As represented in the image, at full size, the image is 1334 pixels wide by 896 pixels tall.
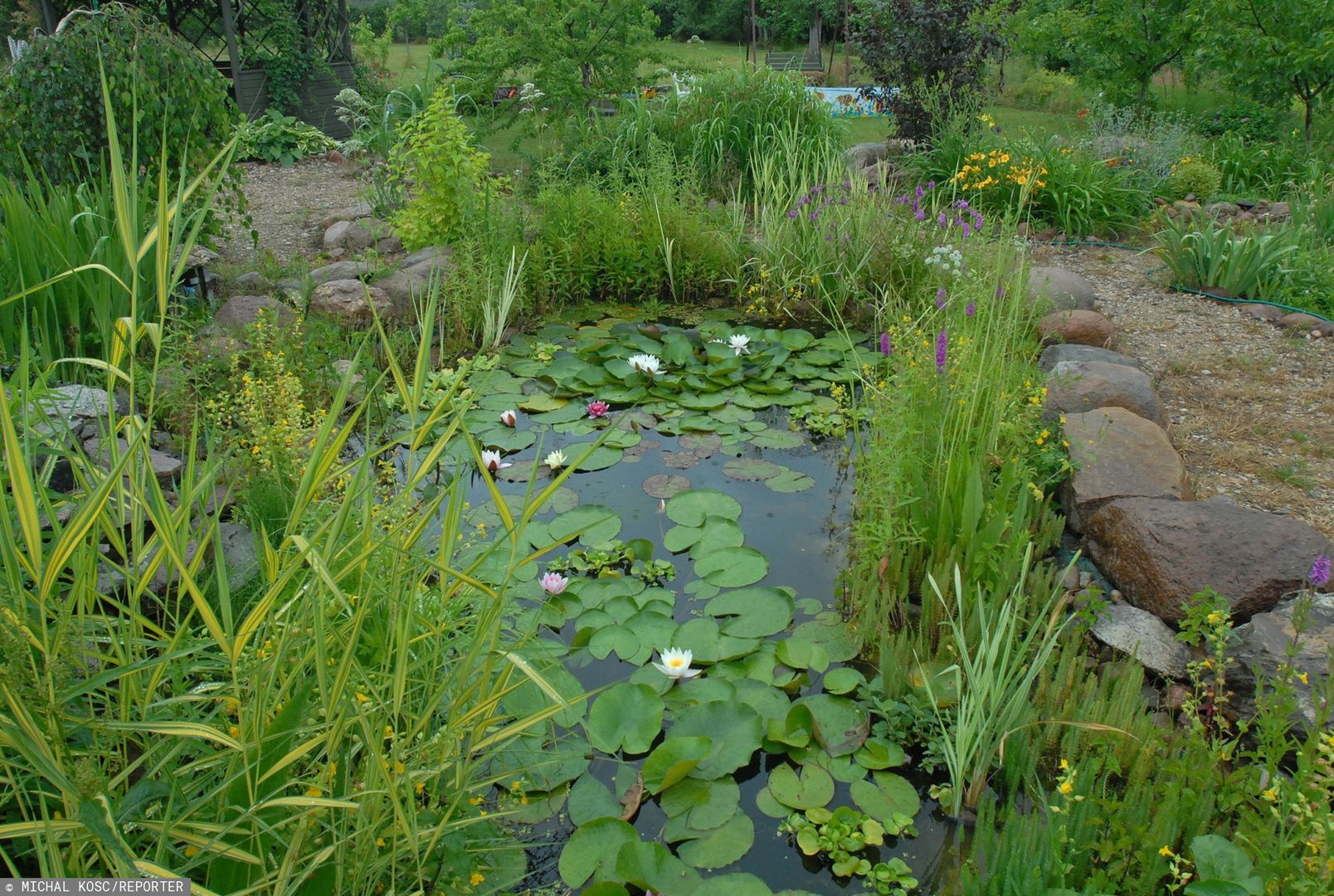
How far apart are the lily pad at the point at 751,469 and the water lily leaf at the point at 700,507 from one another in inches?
7.9

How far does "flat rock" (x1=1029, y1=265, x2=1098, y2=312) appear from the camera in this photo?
173 inches

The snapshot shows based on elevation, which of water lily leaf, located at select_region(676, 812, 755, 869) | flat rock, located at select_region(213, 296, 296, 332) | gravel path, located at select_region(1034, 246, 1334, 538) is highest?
flat rock, located at select_region(213, 296, 296, 332)

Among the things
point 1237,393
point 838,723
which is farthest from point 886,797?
point 1237,393

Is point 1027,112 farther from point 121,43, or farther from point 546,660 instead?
point 546,660

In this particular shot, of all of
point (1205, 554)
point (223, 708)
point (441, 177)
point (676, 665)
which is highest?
point (441, 177)

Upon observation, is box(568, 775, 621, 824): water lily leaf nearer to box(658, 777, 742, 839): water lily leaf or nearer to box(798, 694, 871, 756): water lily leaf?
box(658, 777, 742, 839): water lily leaf

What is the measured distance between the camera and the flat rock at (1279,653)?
2098 mm

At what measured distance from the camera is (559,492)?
135 inches

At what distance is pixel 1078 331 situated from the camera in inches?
166

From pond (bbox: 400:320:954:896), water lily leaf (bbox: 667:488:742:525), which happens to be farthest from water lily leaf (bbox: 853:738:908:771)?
water lily leaf (bbox: 667:488:742:525)

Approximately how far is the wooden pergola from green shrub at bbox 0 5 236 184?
17.2ft

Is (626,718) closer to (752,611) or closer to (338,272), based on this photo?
(752,611)

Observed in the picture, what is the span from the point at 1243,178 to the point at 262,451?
708 cm

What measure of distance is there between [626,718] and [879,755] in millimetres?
643
